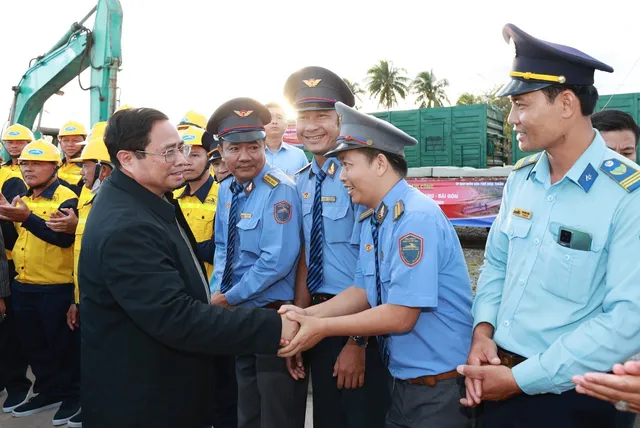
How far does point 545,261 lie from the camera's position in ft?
5.18

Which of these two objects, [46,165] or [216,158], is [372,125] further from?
[46,165]

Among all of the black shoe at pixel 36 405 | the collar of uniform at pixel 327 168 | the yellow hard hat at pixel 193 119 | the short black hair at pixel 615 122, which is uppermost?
the yellow hard hat at pixel 193 119

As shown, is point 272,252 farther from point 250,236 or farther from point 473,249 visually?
point 473,249

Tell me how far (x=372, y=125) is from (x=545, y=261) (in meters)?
0.88

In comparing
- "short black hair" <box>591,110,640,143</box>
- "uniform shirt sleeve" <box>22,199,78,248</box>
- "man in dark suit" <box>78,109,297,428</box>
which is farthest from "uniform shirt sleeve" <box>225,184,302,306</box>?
"uniform shirt sleeve" <box>22,199,78,248</box>

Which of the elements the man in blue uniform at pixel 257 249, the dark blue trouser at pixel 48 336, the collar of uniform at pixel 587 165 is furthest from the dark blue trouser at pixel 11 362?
the collar of uniform at pixel 587 165

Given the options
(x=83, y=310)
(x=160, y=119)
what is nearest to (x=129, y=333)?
(x=83, y=310)

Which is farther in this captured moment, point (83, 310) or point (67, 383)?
point (67, 383)

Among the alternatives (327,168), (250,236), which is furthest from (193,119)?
(327,168)

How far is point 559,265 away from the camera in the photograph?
1.53 meters

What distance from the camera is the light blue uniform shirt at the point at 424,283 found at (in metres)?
1.80

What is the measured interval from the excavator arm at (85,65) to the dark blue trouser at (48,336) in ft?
13.6

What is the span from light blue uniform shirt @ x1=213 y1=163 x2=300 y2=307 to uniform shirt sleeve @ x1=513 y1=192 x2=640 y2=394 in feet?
4.84

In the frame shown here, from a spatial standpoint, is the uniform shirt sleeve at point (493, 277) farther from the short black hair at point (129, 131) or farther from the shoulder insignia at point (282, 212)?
the short black hair at point (129, 131)
